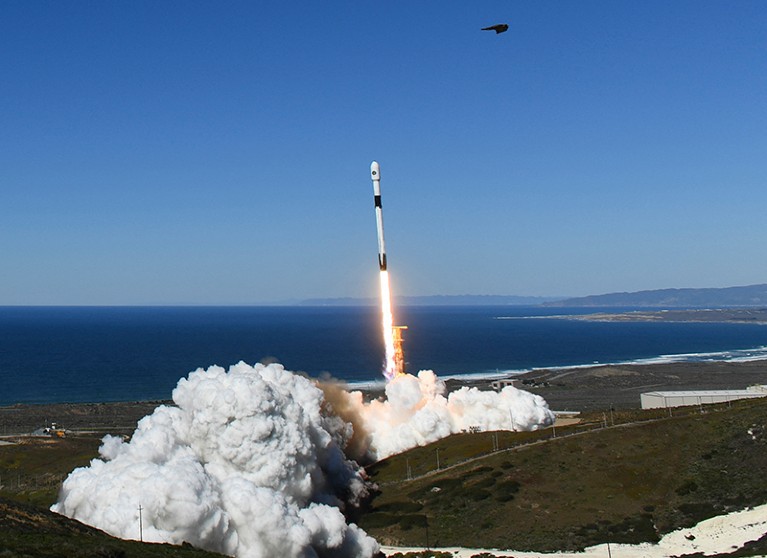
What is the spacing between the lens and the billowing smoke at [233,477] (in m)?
52.7

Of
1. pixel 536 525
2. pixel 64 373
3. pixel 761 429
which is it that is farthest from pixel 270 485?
pixel 64 373

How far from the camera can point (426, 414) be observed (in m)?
92.9

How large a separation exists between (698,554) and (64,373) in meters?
182

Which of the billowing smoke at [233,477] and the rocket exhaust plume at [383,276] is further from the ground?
the rocket exhaust plume at [383,276]

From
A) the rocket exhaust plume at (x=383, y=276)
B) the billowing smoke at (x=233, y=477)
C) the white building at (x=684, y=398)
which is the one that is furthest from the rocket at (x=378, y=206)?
the white building at (x=684, y=398)

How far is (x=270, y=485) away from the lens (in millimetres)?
61969

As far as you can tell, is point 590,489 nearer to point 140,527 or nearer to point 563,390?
point 140,527

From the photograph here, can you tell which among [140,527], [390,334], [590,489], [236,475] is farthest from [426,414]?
[140,527]

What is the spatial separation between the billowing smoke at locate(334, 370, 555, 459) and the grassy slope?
12.3 m

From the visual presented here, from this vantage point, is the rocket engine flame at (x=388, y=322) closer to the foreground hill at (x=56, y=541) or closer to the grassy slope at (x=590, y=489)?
the grassy slope at (x=590, y=489)

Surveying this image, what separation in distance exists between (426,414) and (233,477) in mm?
37673

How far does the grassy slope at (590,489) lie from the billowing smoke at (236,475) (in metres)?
6.24

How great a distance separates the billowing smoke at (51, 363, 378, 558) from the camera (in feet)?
173

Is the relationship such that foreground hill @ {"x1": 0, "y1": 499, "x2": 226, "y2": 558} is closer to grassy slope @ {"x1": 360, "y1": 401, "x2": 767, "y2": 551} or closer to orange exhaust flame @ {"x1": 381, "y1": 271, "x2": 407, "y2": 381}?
grassy slope @ {"x1": 360, "y1": 401, "x2": 767, "y2": 551}
